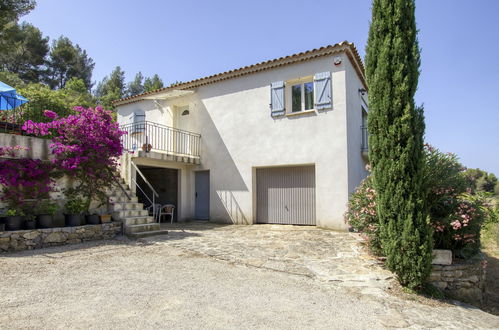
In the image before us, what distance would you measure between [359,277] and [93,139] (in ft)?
22.9

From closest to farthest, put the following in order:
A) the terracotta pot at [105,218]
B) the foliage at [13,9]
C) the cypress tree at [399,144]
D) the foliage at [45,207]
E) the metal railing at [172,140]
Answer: the cypress tree at [399,144] < the foliage at [45,207] < the terracotta pot at [105,218] < the metal railing at [172,140] < the foliage at [13,9]

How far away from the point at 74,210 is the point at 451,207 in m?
8.15

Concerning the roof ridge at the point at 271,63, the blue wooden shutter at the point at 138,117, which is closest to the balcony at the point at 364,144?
the roof ridge at the point at 271,63

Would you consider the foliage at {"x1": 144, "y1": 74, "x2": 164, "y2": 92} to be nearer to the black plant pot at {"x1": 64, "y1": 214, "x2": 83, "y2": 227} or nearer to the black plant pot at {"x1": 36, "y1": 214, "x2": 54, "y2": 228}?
the black plant pot at {"x1": 64, "y1": 214, "x2": 83, "y2": 227}

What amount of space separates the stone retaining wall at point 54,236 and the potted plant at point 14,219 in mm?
215

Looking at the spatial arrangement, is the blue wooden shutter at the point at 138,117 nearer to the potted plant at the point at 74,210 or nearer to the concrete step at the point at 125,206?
the concrete step at the point at 125,206

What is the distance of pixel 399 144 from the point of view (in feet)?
13.6

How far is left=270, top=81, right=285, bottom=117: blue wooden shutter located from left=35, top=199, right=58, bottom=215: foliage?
698 centimetres

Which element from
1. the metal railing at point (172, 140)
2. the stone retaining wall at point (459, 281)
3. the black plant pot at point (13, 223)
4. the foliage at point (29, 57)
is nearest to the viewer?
the stone retaining wall at point (459, 281)

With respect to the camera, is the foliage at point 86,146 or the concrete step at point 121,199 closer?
the foliage at point 86,146

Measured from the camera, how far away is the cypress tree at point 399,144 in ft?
13.3

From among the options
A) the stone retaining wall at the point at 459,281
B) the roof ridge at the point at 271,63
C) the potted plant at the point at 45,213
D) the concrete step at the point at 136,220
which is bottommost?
the stone retaining wall at the point at 459,281

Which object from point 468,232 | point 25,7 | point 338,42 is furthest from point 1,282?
point 25,7

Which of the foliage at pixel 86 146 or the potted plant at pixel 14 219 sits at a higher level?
the foliage at pixel 86 146
